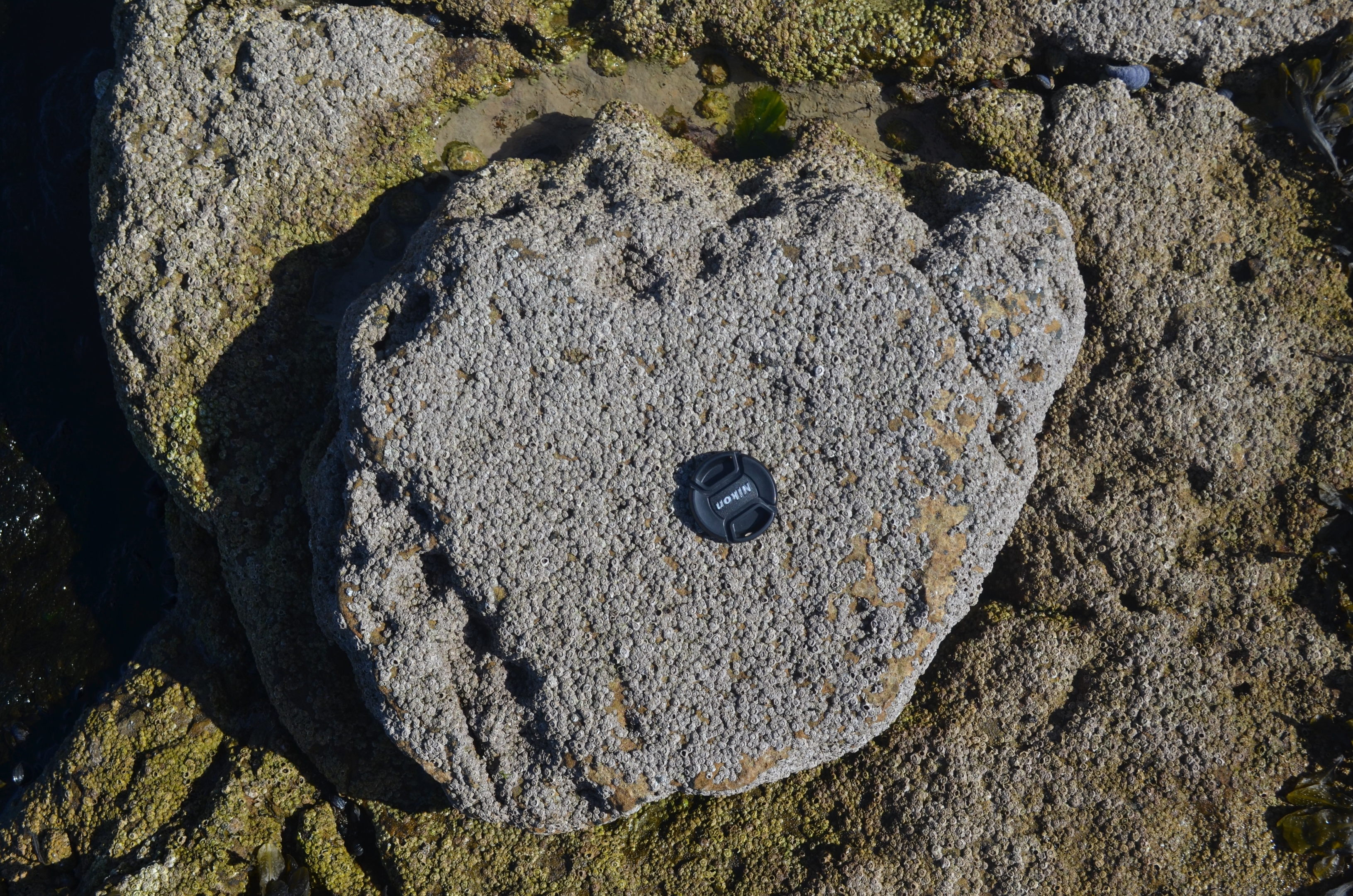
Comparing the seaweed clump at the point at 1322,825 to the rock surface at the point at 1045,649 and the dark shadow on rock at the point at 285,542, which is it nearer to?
the rock surface at the point at 1045,649

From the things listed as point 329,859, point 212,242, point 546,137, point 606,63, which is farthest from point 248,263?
point 329,859

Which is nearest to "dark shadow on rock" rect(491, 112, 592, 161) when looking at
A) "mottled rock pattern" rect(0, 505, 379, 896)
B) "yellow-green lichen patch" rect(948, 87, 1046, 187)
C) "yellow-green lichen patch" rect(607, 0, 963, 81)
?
"yellow-green lichen patch" rect(607, 0, 963, 81)

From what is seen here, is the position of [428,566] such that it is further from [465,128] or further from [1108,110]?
[1108,110]

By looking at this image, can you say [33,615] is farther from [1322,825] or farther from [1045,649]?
[1322,825]

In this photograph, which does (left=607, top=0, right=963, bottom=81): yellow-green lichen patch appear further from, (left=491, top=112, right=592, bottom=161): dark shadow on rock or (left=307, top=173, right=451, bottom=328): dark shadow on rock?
(left=307, top=173, right=451, bottom=328): dark shadow on rock

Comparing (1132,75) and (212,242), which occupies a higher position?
(1132,75)

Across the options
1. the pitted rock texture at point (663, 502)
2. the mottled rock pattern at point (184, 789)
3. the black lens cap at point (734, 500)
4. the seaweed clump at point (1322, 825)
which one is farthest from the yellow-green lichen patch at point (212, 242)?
the seaweed clump at point (1322, 825)

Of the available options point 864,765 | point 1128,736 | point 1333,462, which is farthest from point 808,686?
point 1333,462
